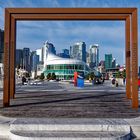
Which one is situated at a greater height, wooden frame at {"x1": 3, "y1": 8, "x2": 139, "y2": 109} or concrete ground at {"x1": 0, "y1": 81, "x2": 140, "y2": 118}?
wooden frame at {"x1": 3, "y1": 8, "x2": 139, "y2": 109}

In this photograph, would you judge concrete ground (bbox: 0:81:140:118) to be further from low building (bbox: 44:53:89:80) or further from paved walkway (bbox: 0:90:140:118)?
low building (bbox: 44:53:89:80)

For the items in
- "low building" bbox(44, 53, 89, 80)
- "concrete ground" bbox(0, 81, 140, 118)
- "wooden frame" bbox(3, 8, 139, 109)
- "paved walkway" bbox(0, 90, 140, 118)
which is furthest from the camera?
"low building" bbox(44, 53, 89, 80)

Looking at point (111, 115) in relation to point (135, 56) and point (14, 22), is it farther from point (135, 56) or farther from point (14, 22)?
point (14, 22)

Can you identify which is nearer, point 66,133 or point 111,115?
point 66,133

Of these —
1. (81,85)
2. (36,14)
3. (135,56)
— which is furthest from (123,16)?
(81,85)

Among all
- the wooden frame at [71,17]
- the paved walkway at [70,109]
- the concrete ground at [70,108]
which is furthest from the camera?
the wooden frame at [71,17]

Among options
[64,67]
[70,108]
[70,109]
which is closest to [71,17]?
[70,108]

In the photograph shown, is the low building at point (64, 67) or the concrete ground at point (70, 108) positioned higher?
the low building at point (64, 67)

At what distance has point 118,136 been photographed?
695 cm

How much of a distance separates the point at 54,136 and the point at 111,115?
287 centimetres

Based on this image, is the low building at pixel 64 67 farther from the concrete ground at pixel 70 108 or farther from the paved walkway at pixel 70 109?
the paved walkway at pixel 70 109

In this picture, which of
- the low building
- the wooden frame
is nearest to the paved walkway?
the wooden frame

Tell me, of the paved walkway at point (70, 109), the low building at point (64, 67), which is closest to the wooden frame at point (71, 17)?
the paved walkway at point (70, 109)

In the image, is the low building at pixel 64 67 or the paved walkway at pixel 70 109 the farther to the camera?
the low building at pixel 64 67
